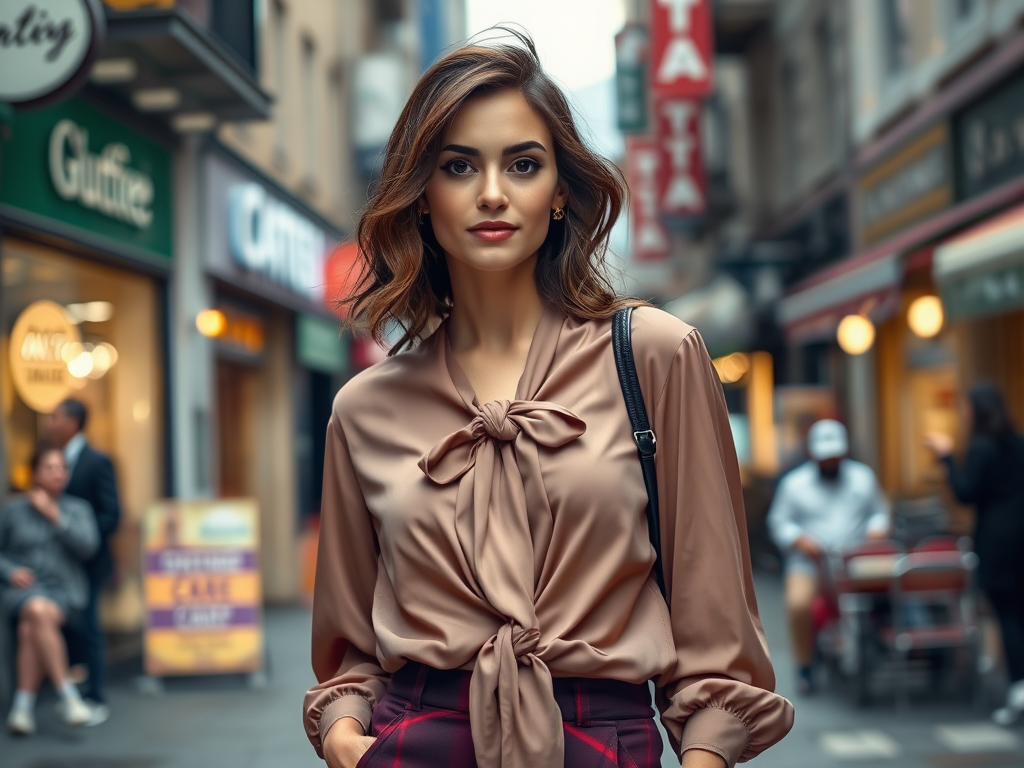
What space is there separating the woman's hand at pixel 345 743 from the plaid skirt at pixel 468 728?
4 cm

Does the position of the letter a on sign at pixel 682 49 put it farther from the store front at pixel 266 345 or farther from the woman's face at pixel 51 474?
the woman's face at pixel 51 474

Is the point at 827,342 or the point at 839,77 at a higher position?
the point at 839,77

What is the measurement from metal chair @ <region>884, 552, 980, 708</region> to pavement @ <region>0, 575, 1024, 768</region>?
30cm

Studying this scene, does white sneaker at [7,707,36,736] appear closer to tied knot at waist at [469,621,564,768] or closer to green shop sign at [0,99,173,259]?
green shop sign at [0,99,173,259]

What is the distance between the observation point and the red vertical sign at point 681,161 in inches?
782

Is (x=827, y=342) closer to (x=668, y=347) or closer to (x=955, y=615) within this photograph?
(x=955, y=615)

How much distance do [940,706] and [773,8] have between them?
593 inches

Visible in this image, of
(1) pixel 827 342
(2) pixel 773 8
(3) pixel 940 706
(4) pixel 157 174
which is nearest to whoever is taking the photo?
(3) pixel 940 706

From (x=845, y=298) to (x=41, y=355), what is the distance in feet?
24.1

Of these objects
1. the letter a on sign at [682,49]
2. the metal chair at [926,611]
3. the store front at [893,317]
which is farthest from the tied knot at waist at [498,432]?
the letter a on sign at [682,49]

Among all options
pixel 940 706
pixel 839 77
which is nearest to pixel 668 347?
pixel 940 706

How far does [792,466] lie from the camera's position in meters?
12.5

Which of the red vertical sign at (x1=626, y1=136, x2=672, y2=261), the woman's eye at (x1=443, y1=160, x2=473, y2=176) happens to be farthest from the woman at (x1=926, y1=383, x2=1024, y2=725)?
the red vertical sign at (x1=626, y1=136, x2=672, y2=261)

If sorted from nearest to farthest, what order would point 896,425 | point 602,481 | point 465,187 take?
point 602,481 < point 465,187 < point 896,425
